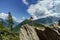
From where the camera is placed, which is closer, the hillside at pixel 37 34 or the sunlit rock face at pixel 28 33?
the hillside at pixel 37 34

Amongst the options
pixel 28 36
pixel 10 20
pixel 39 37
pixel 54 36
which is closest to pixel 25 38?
pixel 28 36

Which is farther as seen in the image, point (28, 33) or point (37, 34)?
point (37, 34)

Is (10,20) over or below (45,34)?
over

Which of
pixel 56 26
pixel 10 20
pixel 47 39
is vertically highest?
pixel 10 20

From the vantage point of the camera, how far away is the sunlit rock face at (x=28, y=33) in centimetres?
3119

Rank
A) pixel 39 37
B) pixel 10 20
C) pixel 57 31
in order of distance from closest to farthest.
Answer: pixel 57 31, pixel 39 37, pixel 10 20

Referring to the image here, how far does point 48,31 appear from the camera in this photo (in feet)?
103

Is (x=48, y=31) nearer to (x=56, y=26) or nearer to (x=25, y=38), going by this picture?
(x=56, y=26)

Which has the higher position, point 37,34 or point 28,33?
point 28,33

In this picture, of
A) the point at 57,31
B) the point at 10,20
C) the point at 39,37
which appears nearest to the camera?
the point at 57,31

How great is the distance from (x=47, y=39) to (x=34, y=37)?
2422mm

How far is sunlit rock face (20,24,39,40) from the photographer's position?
31.2 m

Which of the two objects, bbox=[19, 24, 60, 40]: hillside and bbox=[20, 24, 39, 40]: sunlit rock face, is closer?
bbox=[19, 24, 60, 40]: hillside

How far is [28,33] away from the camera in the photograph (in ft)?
105
